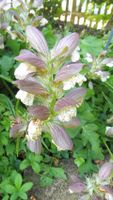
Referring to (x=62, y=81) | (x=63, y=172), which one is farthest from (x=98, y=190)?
(x=62, y=81)

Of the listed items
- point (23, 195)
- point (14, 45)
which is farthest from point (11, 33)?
point (23, 195)

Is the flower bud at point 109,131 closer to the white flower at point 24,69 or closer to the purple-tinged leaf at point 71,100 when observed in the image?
the purple-tinged leaf at point 71,100

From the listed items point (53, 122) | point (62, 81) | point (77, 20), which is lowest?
point (77, 20)

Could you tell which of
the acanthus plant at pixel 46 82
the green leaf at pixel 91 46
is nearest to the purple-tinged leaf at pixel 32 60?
the acanthus plant at pixel 46 82

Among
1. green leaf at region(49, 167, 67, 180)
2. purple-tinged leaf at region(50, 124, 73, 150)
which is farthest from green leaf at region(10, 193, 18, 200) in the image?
purple-tinged leaf at region(50, 124, 73, 150)

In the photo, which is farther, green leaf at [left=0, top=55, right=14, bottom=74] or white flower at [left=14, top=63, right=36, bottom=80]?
green leaf at [left=0, top=55, right=14, bottom=74]

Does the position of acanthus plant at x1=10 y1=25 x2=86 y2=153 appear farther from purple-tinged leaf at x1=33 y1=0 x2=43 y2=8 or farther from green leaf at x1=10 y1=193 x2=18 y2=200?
purple-tinged leaf at x1=33 y1=0 x2=43 y2=8

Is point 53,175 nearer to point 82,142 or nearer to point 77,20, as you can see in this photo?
point 82,142
